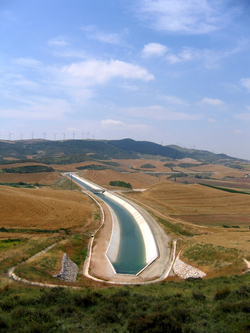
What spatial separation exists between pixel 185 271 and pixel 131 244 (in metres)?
13.6

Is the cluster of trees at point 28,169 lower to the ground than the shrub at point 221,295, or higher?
lower

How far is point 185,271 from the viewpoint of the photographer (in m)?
23.7

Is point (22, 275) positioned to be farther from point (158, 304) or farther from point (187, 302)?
point (187, 302)

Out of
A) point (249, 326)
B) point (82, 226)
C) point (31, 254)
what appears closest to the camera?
point (249, 326)

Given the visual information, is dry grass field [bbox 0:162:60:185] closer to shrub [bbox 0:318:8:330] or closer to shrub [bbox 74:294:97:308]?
shrub [bbox 74:294:97:308]

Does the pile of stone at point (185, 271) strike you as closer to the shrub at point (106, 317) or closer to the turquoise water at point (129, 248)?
the turquoise water at point (129, 248)

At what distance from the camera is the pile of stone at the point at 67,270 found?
2100 centimetres

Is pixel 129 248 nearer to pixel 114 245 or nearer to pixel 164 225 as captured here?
pixel 114 245

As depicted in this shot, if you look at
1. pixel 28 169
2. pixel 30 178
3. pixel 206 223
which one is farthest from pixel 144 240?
pixel 28 169

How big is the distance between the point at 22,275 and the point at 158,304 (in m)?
11.4

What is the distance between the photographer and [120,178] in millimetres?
111000

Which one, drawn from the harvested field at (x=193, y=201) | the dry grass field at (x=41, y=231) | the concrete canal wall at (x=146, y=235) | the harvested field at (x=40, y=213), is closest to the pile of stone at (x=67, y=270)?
the dry grass field at (x=41, y=231)

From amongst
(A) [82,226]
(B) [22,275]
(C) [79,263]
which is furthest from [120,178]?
(B) [22,275]

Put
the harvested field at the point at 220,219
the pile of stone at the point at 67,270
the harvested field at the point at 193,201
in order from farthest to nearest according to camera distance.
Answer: the harvested field at the point at 193,201 < the harvested field at the point at 220,219 < the pile of stone at the point at 67,270
